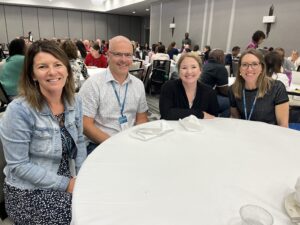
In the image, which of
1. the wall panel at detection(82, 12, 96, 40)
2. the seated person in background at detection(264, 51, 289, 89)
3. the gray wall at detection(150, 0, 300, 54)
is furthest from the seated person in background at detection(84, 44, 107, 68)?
the wall panel at detection(82, 12, 96, 40)

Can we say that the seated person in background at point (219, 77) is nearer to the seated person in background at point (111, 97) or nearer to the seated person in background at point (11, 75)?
the seated person in background at point (111, 97)

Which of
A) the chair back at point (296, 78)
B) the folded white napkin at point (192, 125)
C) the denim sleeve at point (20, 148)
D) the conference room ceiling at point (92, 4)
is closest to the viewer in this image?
the denim sleeve at point (20, 148)

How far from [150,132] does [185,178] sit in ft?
1.67

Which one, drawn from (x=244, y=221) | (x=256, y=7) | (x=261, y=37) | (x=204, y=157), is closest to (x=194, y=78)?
(x=204, y=157)

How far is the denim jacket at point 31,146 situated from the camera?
3.84 ft

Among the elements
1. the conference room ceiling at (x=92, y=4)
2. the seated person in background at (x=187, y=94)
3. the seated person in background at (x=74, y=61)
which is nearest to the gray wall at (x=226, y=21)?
the conference room ceiling at (x=92, y=4)

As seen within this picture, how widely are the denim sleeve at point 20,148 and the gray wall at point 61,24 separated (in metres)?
15.5

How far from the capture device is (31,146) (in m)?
1.26

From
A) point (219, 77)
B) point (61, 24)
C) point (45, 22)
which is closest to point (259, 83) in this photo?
point (219, 77)

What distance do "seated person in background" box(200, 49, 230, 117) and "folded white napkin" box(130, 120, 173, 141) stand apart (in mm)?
1967

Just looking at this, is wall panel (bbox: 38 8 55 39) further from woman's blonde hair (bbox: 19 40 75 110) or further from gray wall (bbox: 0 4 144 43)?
woman's blonde hair (bbox: 19 40 75 110)

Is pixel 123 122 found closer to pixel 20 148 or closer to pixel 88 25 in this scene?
pixel 20 148

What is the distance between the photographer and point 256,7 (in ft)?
26.6

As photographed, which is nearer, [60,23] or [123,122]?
[123,122]
